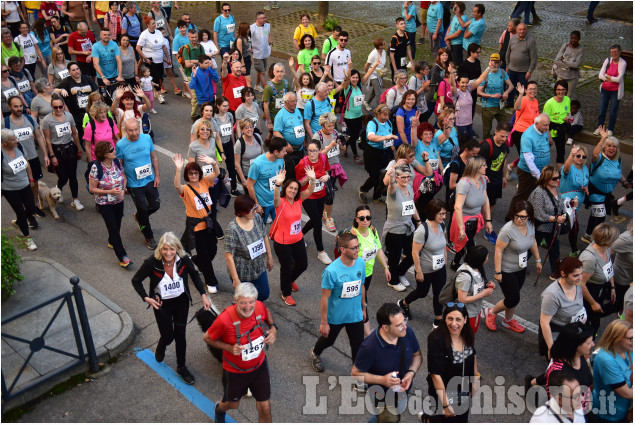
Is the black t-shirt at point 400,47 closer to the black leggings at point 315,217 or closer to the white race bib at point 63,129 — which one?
the black leggings at point 315,217

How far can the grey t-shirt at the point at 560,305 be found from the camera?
272 inches

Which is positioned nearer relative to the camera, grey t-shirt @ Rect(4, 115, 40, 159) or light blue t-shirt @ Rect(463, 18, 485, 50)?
grey t-shirt @ Rect(4, 115, 40, 159)

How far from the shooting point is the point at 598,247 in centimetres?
750

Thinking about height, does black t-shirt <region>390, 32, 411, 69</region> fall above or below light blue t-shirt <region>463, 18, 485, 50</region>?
below

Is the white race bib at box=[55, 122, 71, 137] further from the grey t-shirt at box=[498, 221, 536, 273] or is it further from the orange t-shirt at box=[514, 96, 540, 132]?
the orange t-shirt at box=[514, 96, 540, 132]

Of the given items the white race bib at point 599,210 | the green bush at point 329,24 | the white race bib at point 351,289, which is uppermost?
the white race bib at point 351,289

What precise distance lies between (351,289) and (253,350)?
1190 millimetres

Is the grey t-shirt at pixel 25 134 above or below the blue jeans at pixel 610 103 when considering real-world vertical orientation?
above

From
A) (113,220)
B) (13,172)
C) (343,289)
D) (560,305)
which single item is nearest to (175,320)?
(343,289)

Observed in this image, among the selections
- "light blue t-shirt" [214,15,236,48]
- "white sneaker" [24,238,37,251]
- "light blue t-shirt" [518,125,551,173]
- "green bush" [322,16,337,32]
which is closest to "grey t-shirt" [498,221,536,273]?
"light blue t-shirt" [518,125,551,173]

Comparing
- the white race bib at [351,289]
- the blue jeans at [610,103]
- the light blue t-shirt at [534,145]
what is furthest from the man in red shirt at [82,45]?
the blue jeans at [610,103]

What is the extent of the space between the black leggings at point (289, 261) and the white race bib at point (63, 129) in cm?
381

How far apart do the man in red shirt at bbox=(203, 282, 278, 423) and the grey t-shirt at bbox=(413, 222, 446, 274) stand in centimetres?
215

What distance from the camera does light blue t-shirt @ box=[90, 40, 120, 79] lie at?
44.1 feet
